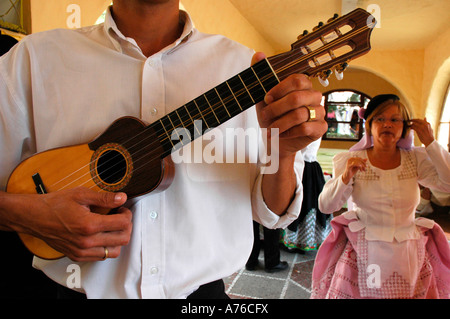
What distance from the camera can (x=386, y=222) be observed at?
1653 millimetres

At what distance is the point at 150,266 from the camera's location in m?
0.75

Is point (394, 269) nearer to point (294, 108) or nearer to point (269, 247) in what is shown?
point (294, 108)

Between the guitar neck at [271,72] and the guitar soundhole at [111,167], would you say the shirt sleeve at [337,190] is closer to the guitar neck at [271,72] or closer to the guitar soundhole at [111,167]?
the guitar neck at [271,72]

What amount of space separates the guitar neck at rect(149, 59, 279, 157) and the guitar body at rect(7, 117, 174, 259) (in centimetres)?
4

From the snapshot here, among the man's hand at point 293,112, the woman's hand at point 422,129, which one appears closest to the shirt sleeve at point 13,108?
the man's hand at point 293,112

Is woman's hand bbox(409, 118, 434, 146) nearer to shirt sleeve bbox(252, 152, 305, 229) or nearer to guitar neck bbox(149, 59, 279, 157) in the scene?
shirt sleeve bbox(252, 152, 305, 229)

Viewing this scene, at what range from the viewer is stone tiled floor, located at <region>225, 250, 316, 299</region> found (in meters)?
2.82

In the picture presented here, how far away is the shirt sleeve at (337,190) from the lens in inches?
68.9

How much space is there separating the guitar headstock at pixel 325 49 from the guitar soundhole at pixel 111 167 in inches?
17.8

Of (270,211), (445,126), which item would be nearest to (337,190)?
(270,211)

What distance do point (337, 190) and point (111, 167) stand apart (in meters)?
1.37

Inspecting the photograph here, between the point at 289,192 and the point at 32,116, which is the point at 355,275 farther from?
the point at 32,116

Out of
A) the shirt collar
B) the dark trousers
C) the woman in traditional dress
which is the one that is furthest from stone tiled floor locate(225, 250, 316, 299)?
the shirt collar
